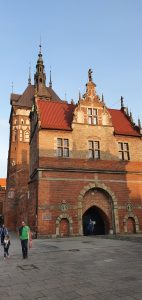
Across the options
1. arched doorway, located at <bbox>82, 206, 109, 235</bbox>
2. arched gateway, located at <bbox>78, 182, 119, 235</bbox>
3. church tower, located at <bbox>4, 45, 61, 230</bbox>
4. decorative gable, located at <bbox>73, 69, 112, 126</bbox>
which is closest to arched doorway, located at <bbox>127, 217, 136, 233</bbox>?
arched gateway, located at <bbox>78, 182, 119, 235</bbox>

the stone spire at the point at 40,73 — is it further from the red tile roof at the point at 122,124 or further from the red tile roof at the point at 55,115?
the red tile roof at the point at 55,115

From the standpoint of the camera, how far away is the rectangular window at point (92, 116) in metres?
28.7

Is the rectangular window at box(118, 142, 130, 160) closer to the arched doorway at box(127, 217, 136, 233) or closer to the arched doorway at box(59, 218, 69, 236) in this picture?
the arched doorway at box(127, 217, 136, 233)

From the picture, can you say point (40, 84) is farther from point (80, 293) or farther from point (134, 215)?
point (80, 293)

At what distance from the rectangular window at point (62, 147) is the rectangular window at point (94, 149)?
8.23 feet

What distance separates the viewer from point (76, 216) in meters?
25.1

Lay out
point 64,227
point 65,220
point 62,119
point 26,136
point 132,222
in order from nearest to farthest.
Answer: point 64,227 → point 65,220 → point 132,222 → point 62,119 → point 26,136

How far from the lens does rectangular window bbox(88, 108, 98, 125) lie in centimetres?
2869

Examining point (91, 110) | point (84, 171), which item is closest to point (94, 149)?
point (84, 171)

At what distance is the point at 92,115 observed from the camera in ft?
94.9

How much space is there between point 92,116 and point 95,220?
1112 cm

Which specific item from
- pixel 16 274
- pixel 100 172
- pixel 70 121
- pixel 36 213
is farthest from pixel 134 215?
pixel 16 274

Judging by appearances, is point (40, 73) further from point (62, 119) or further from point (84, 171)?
point (84, 171)

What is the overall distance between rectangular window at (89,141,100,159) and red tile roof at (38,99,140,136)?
271 centimetres
